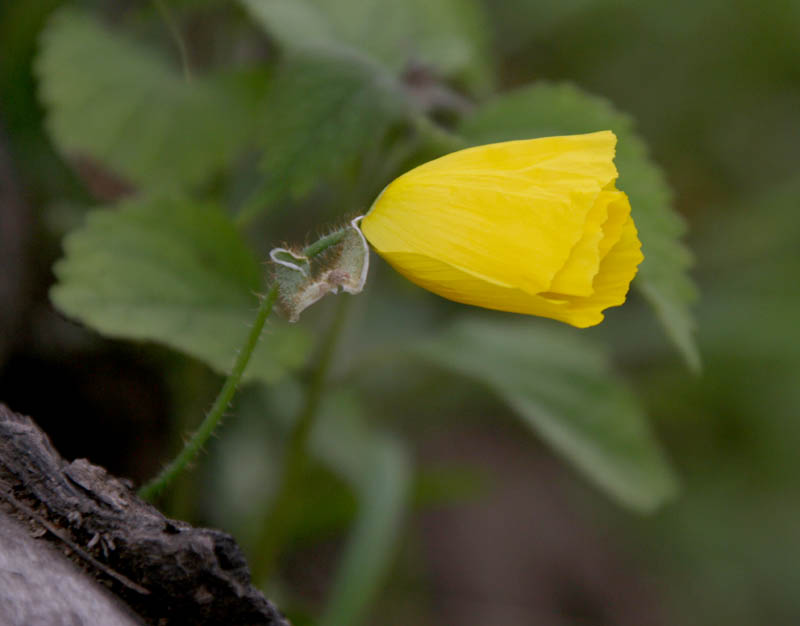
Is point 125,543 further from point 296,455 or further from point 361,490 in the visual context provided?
point 361,490

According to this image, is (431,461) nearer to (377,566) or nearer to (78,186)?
(377,566)

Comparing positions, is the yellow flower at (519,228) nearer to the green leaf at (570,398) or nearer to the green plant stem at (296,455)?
the green plant stem at (296,455)

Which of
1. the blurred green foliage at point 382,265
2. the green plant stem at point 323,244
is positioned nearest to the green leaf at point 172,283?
the blurred green foliage at point 382,265

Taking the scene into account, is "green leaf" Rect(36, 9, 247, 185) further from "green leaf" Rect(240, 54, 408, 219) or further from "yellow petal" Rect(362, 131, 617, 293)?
"yellow petal" Rect(362, 131, 617, 293)

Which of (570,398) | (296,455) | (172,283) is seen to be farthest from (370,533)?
(172,283)

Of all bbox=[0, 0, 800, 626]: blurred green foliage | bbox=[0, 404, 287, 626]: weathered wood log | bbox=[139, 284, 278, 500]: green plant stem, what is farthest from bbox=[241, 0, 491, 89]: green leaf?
bbox=[0, 404, 287, 626]: weathered wood log

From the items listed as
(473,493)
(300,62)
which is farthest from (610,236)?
(473,493)
